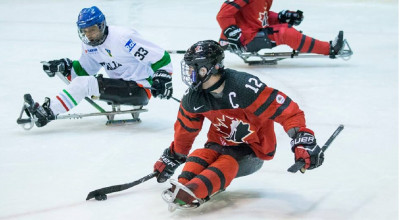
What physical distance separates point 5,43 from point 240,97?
16.8 feet

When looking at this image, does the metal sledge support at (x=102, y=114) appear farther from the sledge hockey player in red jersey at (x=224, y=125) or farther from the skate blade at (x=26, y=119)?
the sledge hockey player in red jersey at (x=224, y=125)

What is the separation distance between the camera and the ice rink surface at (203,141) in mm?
3654

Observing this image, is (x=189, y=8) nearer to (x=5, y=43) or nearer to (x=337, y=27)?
(x=337, y=27)

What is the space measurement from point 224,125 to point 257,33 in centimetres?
354

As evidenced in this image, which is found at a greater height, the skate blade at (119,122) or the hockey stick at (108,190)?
the hockey stick at (108,190)

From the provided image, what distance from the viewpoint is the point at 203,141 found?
4.98 m

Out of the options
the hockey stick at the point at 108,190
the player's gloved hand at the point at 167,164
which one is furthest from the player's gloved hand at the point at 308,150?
the hockey stick at the point at 108,190

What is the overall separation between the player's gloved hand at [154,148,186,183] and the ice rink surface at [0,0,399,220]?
0.37 ft

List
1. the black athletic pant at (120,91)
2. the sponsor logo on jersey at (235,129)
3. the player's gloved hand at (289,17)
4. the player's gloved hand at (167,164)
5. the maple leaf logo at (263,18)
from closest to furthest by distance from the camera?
1. the sponsor logo on jersey at (235,129)
2. the player's gloved hand at (167,164)
3. the black athletic pant at (120,91)
4. the maple leaf logo at (263,18)
5. the player's gloved hand at (289,17)

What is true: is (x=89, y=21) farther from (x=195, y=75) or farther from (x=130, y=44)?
(x=195, y=75)

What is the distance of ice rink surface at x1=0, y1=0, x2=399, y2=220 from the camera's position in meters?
3.65

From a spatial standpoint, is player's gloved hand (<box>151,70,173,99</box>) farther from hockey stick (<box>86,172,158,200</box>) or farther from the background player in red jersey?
the background player in red jersey

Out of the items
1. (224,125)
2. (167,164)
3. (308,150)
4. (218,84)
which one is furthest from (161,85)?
(308,150)

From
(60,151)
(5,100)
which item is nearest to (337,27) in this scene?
(5,100)
